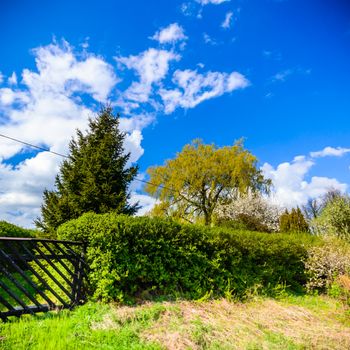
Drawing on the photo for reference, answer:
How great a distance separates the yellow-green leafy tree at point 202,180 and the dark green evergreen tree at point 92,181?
1189 centimetres

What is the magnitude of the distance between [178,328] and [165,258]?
83.1 inches

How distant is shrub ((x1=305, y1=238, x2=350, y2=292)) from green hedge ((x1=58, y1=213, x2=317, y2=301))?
57.2 inches

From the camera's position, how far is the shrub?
28.0ft

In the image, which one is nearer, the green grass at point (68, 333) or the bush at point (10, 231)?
the green grass at point (68, 333)

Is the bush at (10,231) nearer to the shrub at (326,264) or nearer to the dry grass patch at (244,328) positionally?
the dry grass patch at (244,328)

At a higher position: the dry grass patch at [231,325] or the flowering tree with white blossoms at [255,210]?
the flowering tree with white blossoms at [255,210]

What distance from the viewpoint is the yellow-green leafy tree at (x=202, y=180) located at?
81.6 ft

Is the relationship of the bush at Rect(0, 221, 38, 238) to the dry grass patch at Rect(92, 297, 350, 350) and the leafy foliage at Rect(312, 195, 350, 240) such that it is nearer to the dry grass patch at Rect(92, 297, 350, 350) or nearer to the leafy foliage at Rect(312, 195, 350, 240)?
the dry grass patch at Rect(92, 297, 350, 350)

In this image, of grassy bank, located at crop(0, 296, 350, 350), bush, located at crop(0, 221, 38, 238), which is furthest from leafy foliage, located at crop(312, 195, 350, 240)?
bush, located at crop(0, 221, 38, 238)

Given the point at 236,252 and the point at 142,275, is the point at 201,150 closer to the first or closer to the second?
the point at 236,252

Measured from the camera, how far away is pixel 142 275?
20.6 ft

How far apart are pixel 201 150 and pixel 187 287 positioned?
809 inches

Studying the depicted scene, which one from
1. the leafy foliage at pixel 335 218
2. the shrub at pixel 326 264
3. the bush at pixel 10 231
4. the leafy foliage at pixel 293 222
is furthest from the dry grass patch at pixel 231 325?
the leafy foliage at pixel 293 222

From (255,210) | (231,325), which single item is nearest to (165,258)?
(231,325)
